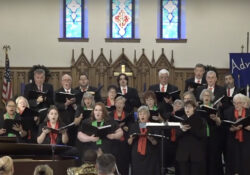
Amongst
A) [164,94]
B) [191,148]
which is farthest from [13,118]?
[191,148]

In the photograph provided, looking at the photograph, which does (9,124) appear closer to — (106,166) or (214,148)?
(214,148)

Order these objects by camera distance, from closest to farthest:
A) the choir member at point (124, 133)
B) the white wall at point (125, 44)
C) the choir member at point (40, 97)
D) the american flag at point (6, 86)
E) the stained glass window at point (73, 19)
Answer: the choir member at point (124, 133) → the choir member at point (40, 97) → the american flag at point (6, 86) → the white wall at point (125, 44) → the stained glass window at point (73, 19)

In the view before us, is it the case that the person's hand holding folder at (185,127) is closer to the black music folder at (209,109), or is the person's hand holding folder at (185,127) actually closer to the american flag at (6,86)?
the black music folder at (209,109)

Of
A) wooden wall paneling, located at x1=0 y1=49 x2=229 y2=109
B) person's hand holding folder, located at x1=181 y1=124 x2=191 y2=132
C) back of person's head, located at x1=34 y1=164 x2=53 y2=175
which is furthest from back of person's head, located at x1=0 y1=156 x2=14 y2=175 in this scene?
wooden wall paneling, located at x1=0 y1=49 x2=229 y2=109

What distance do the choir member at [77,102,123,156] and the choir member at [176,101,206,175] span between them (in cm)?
96

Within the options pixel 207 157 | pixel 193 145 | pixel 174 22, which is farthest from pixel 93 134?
pixel 174 22

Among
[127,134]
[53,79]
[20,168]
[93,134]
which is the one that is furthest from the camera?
[53,79]

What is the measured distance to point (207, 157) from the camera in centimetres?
823

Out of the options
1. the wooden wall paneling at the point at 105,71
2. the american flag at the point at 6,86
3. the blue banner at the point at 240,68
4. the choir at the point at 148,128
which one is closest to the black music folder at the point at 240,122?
the choir at the point at 148,128

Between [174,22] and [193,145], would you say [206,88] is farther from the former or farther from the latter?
[174,22]

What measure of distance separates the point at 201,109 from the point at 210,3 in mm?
7602

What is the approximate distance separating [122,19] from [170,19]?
4.55 ft

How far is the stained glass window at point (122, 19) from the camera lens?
14.5 m

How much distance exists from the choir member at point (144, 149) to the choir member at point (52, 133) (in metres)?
1.05
